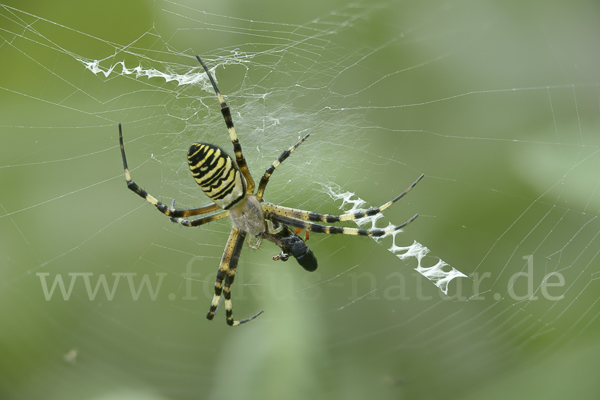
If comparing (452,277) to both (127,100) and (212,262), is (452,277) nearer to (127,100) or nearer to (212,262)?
(212,262)

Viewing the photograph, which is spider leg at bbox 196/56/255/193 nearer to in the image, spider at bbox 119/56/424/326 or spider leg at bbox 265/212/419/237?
spider at bbox 119/56/424/326

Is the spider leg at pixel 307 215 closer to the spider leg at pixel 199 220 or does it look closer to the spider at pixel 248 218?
the spider at pixel 248 218

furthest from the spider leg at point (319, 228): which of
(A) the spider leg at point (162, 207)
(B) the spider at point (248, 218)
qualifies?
(A) the spider leg at point (162, 207)

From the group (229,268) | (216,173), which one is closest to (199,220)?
(229,268)

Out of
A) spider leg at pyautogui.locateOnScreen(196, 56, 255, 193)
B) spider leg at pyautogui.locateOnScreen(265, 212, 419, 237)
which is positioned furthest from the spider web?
spider leg at pyautogui.locateOnScreen(196, 56, 255, 193)

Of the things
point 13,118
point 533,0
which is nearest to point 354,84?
point 533,0

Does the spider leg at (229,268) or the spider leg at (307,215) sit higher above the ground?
the spider leg at (307,215)

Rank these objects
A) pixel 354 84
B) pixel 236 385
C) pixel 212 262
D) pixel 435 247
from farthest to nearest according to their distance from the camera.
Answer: pixel 212 262 → pixel 435 247 → pixel 354 84 → pixel 236 385
